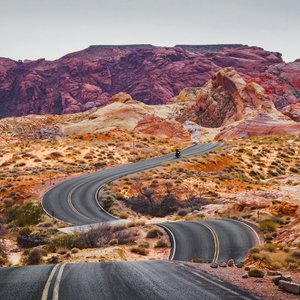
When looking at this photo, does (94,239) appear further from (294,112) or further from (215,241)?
(294,112)

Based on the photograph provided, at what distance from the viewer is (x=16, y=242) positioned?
102 ft

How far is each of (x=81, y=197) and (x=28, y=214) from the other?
293 inches

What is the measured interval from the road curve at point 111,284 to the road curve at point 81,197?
928 inches

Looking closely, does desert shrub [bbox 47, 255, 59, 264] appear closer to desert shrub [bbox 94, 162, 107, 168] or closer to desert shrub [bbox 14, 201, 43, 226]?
desert shrub [bbox 14, 201, 43, 226]

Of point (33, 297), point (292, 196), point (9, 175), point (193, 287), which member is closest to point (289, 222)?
point (292, 196)

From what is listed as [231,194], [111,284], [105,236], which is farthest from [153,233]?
[231,194]

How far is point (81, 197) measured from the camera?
1804 inches

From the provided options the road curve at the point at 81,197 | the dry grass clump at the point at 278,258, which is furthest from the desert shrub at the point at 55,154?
the dry grass clump at the point at 278,258

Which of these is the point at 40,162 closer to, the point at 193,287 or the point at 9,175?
the point at 9,175

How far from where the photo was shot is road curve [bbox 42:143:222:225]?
3912cm

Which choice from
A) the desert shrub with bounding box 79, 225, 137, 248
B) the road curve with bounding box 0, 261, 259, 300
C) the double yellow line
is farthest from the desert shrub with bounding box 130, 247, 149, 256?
the road curve with bounding box 0, 261, 259, 300

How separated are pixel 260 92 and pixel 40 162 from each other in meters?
72.7

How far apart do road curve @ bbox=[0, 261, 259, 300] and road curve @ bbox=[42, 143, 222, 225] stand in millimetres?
23573

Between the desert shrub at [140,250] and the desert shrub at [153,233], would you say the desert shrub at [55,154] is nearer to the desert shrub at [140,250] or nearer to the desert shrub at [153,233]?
the desert shrub at [153,233]
